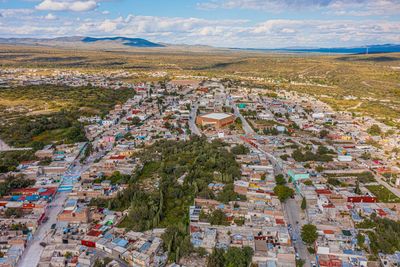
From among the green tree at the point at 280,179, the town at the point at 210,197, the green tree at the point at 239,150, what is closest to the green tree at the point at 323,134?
the town at the point at 210,197

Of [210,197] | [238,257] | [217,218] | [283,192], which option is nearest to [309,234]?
[238,257]

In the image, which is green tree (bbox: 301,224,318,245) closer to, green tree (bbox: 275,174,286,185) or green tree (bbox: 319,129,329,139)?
green tree (bbox: 275,174,286,185)

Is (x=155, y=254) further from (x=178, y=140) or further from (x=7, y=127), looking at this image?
(x=7, y=127)

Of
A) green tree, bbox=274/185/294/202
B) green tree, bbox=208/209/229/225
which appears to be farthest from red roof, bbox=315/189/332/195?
green tree, bbox=208/209/229/225

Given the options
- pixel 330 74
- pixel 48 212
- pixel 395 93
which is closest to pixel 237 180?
pixel 48 212

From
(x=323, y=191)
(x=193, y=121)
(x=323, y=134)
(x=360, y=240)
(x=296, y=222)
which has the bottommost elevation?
(x=296, y=222)

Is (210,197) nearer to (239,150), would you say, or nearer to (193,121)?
(239,150)

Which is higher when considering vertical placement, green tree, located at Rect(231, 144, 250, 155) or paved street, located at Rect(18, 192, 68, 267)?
green tree, located at Rect(231, 144, 250, 155)
